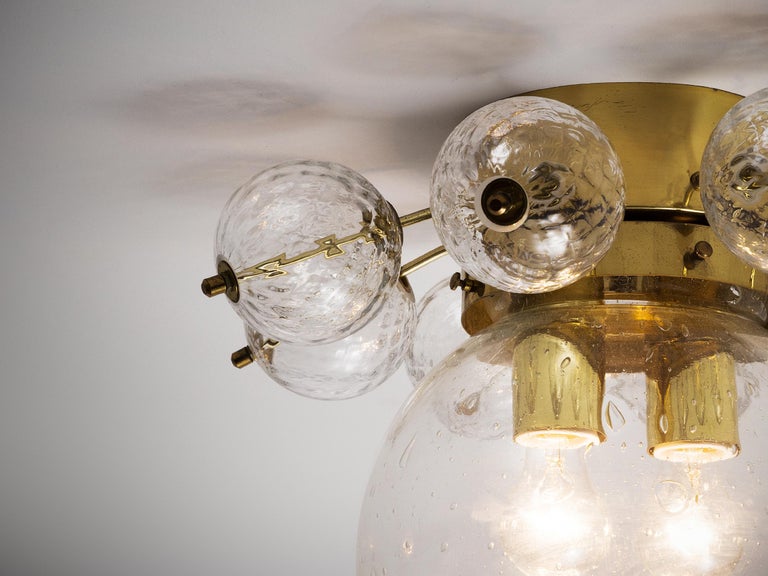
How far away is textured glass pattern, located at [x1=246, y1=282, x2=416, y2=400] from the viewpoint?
2.05ft

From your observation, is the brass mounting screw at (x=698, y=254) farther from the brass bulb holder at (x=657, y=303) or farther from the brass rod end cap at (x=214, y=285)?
the brass rod end cap at (x=214, y=285)

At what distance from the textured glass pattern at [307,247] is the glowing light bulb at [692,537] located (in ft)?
0.59

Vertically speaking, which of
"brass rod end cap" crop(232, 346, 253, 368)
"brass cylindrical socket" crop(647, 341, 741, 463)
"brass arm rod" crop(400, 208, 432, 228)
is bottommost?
"brass cylindrical socket" crop(647, 341, 741, 463)

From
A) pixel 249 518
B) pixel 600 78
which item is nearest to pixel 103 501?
pixel 249 518

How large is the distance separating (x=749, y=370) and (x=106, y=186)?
1.75 ft

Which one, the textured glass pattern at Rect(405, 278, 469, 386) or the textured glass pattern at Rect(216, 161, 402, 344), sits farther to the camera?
the textured glass pattern at Rect(405, 278, 469, 386)

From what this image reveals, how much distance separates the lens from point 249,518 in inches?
61.9

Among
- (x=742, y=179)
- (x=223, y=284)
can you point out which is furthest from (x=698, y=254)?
(x=223, y=284)

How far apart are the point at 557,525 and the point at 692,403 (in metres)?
0.10

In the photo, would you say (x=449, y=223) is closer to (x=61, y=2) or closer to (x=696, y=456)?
(x=696, y=456)

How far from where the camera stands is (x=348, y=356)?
0.63 meters

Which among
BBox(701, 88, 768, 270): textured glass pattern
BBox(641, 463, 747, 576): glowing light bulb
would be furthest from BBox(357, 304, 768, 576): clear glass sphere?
BBox(701, 88, 768, 270): textured glass pattern

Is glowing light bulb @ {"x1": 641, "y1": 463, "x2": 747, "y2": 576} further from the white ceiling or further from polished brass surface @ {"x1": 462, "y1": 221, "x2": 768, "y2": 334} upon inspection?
the white ceiling

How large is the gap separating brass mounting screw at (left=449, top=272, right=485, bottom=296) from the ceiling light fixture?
2 cm
